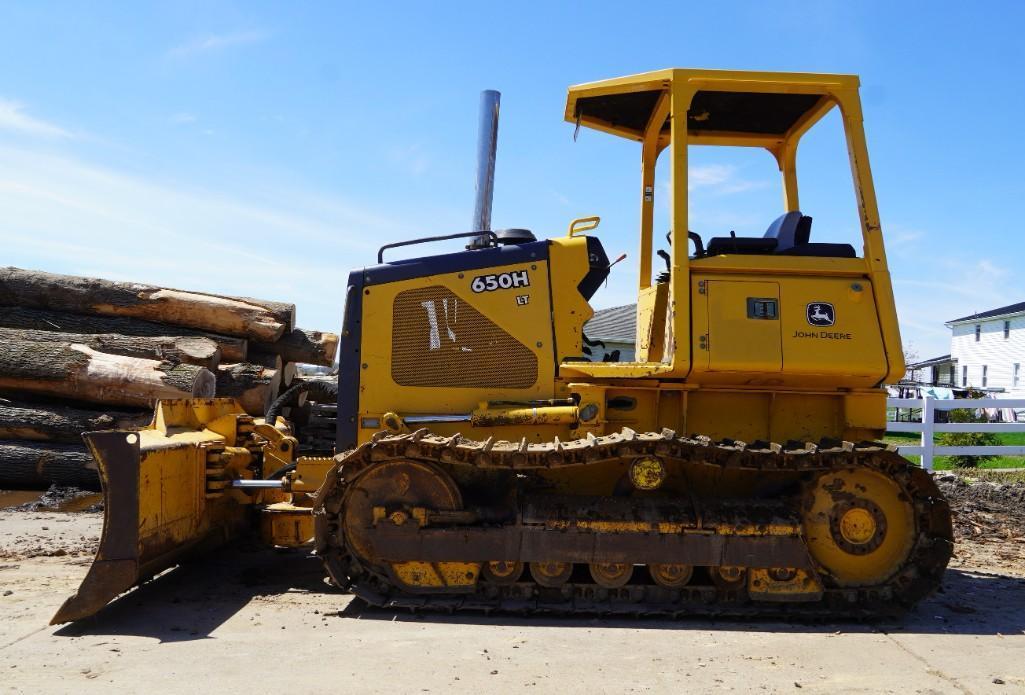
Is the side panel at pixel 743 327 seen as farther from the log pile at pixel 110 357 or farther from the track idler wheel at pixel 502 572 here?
the log pile at pixel 110 357

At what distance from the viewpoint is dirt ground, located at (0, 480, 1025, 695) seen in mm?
4227

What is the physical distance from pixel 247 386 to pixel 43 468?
247 centimetres

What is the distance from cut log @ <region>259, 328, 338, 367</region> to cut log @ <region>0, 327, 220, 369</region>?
0.89 meters

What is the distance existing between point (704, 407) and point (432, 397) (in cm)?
192

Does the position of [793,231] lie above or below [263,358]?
above

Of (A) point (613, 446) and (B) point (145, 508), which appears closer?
(A) point (613, 446)

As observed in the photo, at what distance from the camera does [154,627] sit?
17.0 ft

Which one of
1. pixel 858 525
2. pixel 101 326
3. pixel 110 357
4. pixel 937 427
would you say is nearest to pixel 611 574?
pixel 858 525

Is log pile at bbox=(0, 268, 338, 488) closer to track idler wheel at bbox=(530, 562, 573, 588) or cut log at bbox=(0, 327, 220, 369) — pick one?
cut log at bbox=(0, 327, 220, 369)

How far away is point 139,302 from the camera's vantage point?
36.6ft

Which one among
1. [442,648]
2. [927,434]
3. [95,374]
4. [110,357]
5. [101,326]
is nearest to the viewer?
[442,648]

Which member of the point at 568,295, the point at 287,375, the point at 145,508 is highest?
the point at 568,295

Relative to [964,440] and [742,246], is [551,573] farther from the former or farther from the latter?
[964,440]

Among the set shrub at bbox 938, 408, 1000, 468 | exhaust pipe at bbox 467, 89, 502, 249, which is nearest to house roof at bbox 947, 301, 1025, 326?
shrub at bbox 938, 408, 1000, 468
